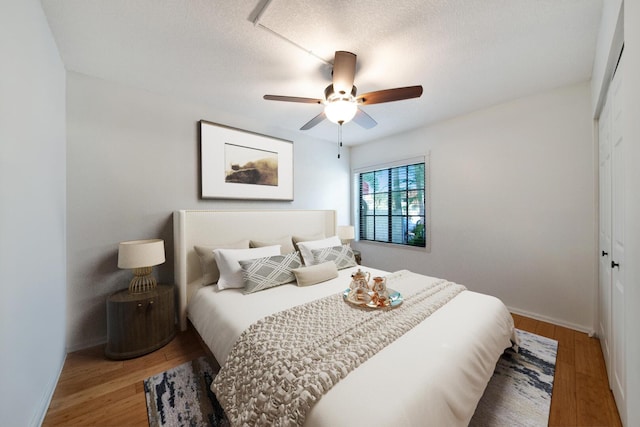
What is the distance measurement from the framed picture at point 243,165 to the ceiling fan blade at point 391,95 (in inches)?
68.8

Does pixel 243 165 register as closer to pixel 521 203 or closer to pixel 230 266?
pixel 230 266

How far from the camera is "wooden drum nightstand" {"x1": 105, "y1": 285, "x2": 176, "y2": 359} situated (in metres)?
1.92

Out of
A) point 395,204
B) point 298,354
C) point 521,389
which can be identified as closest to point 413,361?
point 298,354

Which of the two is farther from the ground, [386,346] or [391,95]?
[391,95]

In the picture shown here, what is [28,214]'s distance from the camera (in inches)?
50.1

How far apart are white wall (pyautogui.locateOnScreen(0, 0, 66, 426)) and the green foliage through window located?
3819 mm

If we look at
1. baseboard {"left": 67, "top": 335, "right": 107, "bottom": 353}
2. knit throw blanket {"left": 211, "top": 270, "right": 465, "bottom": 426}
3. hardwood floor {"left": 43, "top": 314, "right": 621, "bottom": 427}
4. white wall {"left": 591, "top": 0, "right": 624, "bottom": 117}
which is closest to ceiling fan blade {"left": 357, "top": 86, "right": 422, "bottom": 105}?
white wall {"left": 591, "top": 0, "right": 624, "bottom": 117}

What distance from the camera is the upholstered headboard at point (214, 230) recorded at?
2.30 metres

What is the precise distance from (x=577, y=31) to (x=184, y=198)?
3641 mm

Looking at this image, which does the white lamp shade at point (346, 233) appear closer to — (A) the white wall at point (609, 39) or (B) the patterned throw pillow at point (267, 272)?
(B) the patterned throw pillow at point (267, 272)

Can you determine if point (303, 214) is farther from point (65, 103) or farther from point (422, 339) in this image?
point (65, 103)

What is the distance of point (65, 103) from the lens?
6.54 ft

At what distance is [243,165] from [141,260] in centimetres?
153

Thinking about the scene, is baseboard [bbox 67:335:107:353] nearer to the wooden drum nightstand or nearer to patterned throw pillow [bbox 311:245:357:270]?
the wooden drum nightstand
